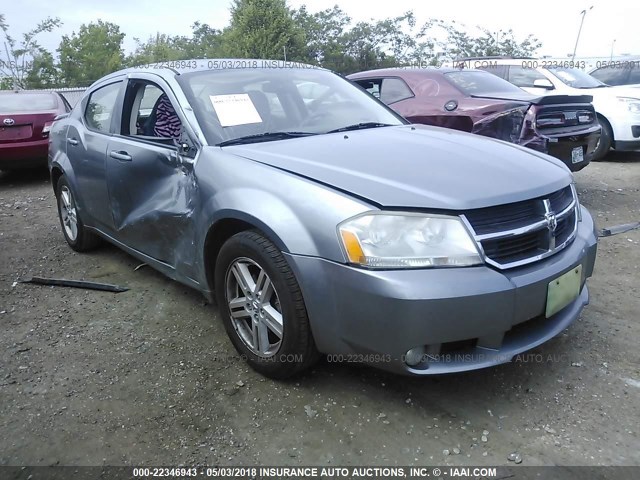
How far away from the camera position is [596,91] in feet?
26.2

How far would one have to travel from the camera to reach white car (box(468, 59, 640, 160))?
25.4ft

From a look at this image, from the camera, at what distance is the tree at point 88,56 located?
2380 centimetres

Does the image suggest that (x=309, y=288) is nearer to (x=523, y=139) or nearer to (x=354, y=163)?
(x=354, y=163)

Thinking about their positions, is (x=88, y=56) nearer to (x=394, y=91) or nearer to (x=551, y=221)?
(x=394, y=91)

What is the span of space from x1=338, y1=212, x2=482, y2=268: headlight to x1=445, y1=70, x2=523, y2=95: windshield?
163 inches

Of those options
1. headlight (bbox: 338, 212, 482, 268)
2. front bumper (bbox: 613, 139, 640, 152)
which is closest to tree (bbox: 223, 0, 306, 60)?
front bumper (bbox: 613, 139, 640, 152)

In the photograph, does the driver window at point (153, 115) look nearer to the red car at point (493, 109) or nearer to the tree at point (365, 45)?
the red car at point (493, 109)

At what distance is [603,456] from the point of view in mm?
2076

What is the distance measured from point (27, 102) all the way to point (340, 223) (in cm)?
750

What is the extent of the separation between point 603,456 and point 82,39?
28.8m

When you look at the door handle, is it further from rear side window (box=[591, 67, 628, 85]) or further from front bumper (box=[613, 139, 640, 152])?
rear side window (box=[591, 67, 628, 85])

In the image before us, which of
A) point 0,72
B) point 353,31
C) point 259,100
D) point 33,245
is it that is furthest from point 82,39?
point 259,100

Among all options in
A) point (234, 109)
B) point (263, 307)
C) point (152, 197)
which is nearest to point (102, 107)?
point (152, 197)

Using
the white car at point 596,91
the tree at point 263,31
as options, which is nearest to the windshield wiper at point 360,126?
the white car at point 596,91
